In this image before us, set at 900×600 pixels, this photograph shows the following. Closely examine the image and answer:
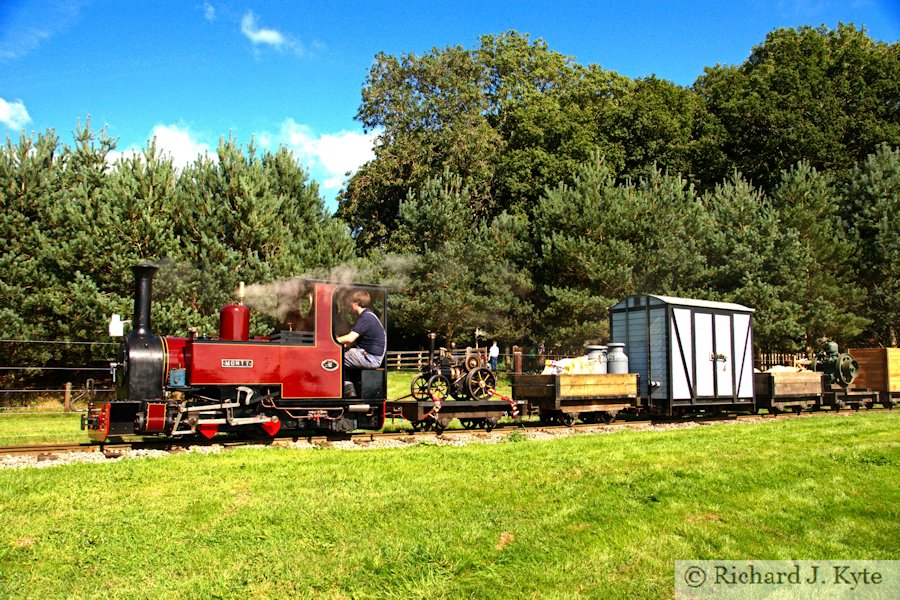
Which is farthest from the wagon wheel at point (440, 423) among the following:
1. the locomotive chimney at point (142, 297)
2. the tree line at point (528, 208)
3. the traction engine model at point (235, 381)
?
the tree line at point (528, 208)

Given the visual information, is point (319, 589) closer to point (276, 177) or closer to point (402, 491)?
point (402, 491)

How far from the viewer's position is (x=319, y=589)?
4.44 metres

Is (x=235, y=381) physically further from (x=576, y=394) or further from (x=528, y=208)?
(x=528, y=208)

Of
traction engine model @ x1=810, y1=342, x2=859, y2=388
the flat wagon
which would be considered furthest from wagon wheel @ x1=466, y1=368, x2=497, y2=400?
traction engine model @ x1=810, y1=342, x2=859, y2=388

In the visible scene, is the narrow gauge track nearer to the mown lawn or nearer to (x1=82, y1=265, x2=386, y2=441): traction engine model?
(x1=82, y1=265, x2=386, y2=441): traction engine model

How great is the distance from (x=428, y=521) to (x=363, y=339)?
6.09m

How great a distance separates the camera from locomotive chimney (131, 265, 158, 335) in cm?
1061

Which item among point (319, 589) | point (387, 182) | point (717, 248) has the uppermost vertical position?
point (387, 182)

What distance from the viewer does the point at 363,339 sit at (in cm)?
1165

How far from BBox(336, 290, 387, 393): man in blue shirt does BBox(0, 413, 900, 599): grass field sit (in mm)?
2642

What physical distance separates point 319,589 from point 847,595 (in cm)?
340

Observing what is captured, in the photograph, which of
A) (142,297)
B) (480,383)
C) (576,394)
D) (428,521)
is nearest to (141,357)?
(142,297)

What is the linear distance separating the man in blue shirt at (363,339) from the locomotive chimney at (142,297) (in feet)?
9.94

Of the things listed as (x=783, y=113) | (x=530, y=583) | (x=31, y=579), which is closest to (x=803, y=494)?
(x=530, y=583)
